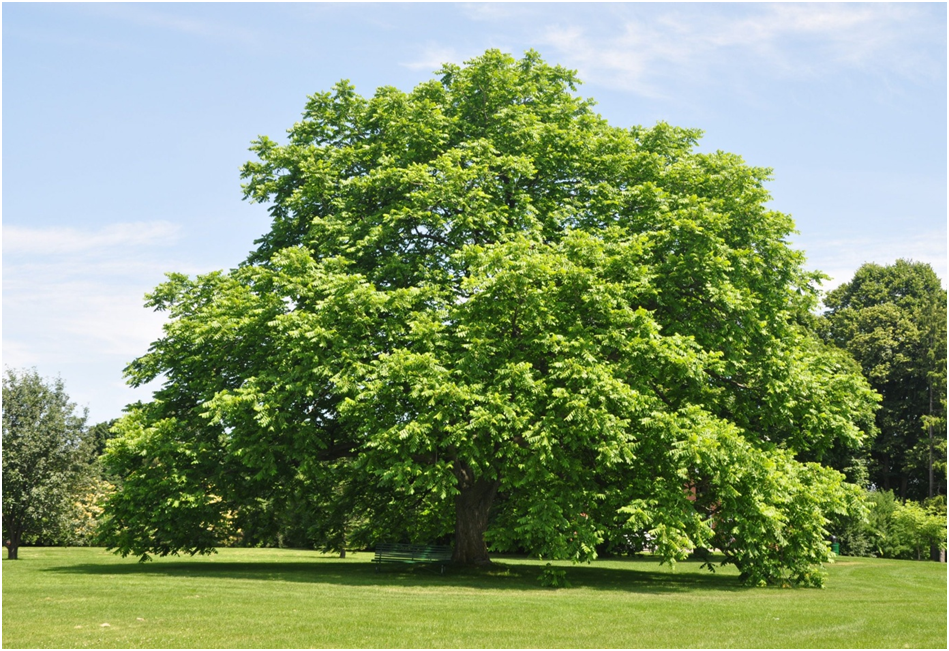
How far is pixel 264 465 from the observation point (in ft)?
84.0

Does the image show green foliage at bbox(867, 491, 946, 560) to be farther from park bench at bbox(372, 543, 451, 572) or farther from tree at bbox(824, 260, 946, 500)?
park bench at bbox(372, 543, 451, 572)

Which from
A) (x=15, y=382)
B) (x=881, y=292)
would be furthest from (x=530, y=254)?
(x=881, y=292)

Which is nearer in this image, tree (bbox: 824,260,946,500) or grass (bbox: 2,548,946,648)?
grass (bbox: 2,548,946,648)

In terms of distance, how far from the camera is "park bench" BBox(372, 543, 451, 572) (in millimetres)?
27922

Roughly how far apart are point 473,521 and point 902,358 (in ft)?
176

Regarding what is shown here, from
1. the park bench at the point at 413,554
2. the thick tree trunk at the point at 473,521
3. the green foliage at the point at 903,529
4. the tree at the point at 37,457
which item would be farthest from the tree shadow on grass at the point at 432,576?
the green foliage at the point at 903,529

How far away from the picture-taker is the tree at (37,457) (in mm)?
43062

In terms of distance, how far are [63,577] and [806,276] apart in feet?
82.8

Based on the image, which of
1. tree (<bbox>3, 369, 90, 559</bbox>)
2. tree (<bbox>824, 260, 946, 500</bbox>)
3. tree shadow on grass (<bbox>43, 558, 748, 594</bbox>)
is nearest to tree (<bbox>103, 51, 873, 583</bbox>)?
tree shadow on grass (<bbox>43, 558, 748, 594</bbox>)

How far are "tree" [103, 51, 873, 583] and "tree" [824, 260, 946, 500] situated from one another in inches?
1687

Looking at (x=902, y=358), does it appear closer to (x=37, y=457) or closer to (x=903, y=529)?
(x=903, y=529)

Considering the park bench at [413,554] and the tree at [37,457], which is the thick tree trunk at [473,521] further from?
the tree at [37,457]

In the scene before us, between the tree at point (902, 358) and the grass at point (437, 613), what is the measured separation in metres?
48.1

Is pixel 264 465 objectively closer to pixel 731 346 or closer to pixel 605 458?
pixel 605 458
